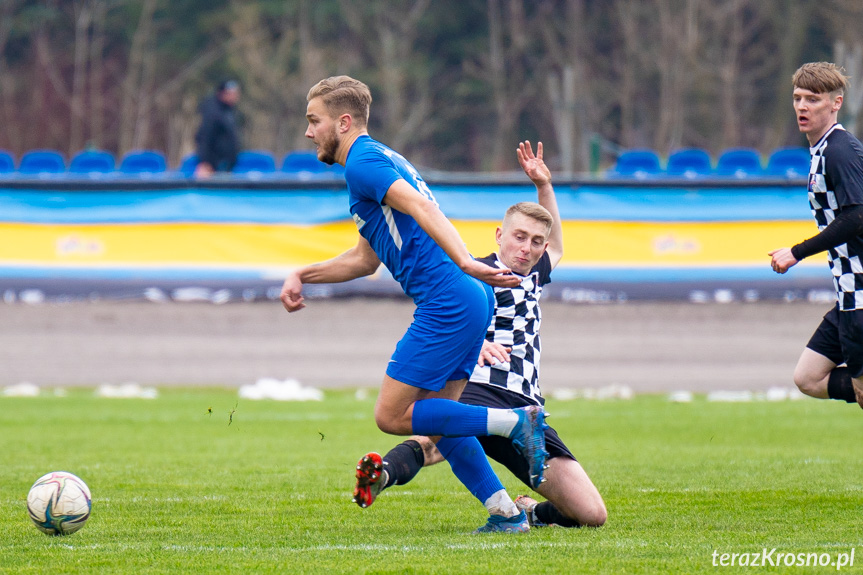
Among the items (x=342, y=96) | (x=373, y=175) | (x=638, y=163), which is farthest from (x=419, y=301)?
(x=638, y=163)

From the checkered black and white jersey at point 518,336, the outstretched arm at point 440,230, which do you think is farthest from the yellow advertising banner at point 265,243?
the outstretched arm at point 440,230

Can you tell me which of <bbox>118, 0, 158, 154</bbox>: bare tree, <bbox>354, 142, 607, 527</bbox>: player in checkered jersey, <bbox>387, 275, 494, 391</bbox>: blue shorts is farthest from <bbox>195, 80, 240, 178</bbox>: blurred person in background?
<bbox>118, 0, 158, 154</bbox>: bare tree

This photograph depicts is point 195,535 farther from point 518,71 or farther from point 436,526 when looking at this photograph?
point 518,71

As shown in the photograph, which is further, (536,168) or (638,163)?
(638,163)

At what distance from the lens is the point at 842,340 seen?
629 centimetres

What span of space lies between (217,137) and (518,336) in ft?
38.7

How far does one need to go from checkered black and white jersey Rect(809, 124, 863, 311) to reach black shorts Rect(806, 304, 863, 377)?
0.07 metres

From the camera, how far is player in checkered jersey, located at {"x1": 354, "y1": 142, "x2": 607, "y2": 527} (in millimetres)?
5609

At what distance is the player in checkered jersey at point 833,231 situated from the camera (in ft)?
19.3

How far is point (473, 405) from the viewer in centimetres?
557

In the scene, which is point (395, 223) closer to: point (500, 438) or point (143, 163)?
point (500, 438)

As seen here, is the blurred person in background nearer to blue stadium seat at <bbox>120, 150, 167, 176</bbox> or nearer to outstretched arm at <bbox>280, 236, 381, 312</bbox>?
blue stadium seat at <bbox>120, 150, 167, 176</bbox>

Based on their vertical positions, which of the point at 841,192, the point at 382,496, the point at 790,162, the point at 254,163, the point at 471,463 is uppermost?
the point at 254,163

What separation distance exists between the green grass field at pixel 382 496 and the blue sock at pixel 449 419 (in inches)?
19.7
